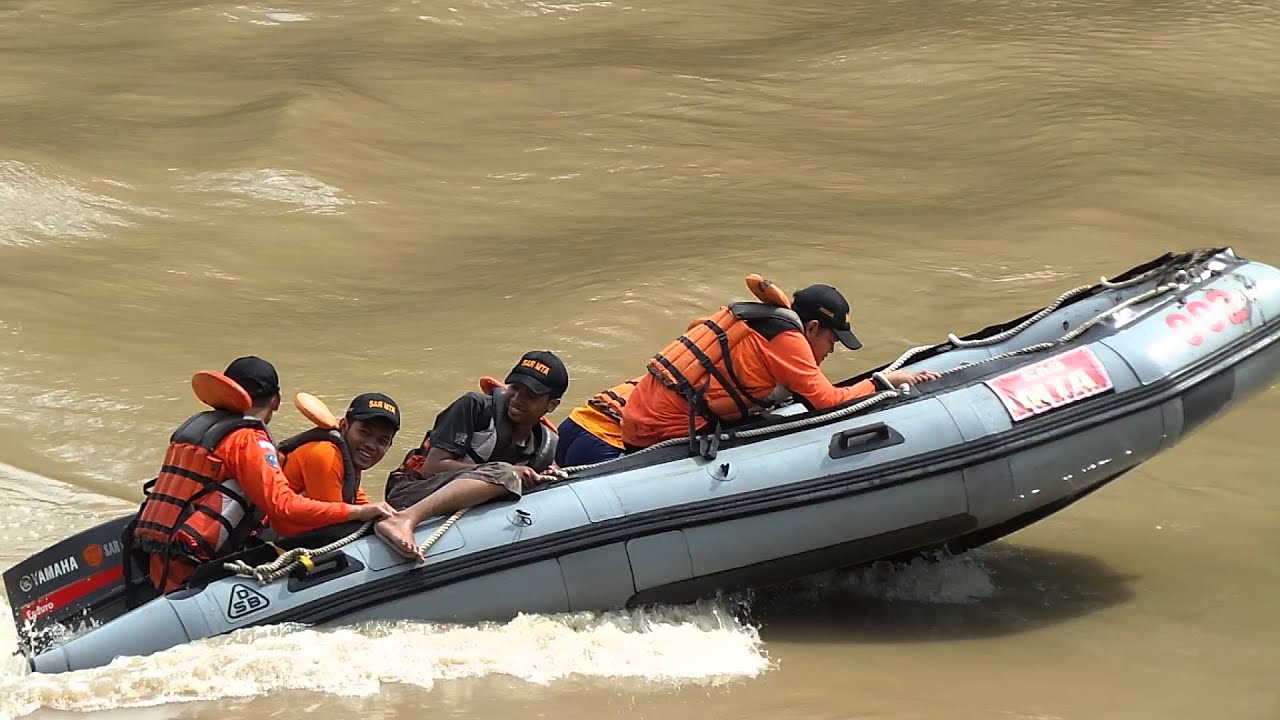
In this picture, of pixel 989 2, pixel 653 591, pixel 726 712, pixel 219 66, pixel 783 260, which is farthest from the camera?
pixel 989 2

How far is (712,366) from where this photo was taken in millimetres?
5738

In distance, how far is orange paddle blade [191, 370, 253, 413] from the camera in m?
5.21

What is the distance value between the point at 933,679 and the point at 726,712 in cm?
73

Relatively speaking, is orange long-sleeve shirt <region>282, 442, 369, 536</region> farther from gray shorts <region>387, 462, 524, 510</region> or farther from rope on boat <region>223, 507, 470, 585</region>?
gray shorts <region>387, 462, 524, 510</region>

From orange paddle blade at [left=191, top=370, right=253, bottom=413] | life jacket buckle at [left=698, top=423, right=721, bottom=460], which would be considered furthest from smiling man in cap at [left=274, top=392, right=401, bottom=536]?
life jacket buckle at [left=698, top=423, right=721, bottom=460]

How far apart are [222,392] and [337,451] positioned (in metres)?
0.42

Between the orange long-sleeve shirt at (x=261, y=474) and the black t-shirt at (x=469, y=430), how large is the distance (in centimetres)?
63

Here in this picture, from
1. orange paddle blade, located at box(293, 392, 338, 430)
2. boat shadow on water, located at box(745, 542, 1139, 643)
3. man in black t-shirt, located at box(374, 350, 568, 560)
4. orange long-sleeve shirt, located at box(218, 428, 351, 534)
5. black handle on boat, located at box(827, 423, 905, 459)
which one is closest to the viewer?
orange long-sleeve shirt, located at box(218, 428, 351, 534)

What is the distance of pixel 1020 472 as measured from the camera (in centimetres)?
573

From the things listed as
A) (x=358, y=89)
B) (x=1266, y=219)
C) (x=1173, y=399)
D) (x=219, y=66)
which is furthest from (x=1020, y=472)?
(x=219, y=66)

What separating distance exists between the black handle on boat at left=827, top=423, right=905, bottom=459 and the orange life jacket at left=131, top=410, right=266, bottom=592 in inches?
74.9

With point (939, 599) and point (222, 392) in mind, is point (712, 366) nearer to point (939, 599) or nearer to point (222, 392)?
point (939, 599)

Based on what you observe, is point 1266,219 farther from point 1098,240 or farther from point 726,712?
point 726,712

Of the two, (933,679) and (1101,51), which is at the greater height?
(1101,51)
